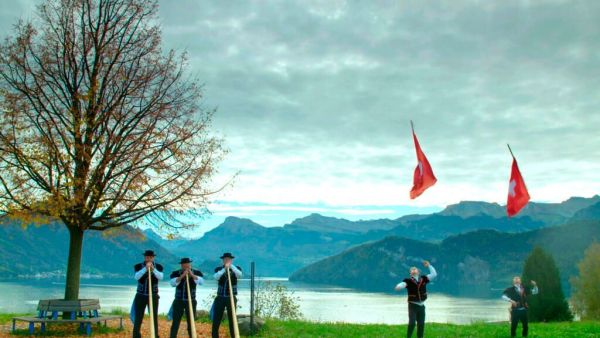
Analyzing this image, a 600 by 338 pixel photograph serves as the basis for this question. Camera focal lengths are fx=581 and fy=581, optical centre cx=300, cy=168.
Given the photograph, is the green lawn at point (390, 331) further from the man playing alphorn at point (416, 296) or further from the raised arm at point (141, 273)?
the raised arm at point (141, 273)

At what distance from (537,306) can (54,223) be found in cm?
3745

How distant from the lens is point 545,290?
44.4m

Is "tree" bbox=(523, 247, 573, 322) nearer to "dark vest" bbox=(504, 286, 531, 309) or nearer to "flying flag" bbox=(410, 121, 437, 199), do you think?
"dark vest" bbox=(504, 286, 531, 309)

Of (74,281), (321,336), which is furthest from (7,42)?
(321,336)

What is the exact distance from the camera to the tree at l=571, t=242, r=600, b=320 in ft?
181

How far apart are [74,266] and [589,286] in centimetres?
5300

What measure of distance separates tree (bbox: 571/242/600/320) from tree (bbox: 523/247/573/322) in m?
8.94

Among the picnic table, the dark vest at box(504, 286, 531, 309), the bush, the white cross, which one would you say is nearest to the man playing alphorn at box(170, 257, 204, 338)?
the picnic table

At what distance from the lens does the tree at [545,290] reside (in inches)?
1752

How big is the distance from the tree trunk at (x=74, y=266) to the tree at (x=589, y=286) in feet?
154

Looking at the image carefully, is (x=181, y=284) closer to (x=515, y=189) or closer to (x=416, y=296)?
(x=416, y=296)

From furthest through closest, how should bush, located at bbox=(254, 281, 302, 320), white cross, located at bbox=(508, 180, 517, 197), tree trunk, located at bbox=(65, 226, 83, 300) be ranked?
bush, located at bbox=(254, 281, 302, 320), white cross, located at bbox=(508, 180, 517, 197), tree trunk, located at bbox=(65, 226, 83, 300)

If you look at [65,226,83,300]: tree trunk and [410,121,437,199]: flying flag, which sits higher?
[410,121,437,199]: flying flag

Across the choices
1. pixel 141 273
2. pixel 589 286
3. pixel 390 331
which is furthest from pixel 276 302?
pixel 589 286
